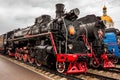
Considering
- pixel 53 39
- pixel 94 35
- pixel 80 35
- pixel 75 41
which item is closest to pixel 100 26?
pixel 94 35

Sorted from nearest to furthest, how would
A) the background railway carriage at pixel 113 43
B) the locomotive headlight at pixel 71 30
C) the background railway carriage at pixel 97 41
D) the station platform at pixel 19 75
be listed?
the station platform at pixel 19 75 < the locomotive headlight at pixel 71 30 < the background railway carriage at pixel 97 41 < the background railway carriage at pixel 113 43

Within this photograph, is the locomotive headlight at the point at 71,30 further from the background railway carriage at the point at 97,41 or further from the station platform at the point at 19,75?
the station platform at the point at 19,75

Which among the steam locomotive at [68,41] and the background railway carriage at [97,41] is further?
the background railway carriage at [97,41]

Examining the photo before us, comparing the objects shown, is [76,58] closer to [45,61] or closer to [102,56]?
[45,61]

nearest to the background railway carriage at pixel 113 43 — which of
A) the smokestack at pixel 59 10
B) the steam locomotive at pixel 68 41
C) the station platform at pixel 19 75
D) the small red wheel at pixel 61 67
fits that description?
the steam locomotive at pixel 68 41

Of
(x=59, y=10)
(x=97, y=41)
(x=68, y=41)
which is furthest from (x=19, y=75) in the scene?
(x=97, y=41)

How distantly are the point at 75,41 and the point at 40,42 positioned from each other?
2699mm

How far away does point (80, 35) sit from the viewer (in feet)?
42.3

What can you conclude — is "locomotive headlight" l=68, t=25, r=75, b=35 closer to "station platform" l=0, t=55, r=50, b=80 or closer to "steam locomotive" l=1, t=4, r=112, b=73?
"steam locomotive" l=1, t=4, r=112, b=73

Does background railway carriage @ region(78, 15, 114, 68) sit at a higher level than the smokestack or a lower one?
lower

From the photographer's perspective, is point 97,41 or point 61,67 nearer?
point 61,67

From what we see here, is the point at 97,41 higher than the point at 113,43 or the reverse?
higher

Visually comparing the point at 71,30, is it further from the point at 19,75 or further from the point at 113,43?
the point at 113,43

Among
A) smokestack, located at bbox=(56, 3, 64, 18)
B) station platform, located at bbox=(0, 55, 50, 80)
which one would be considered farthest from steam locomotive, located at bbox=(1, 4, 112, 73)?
station platform, located at bbox=(0, 55, 50, 80)
